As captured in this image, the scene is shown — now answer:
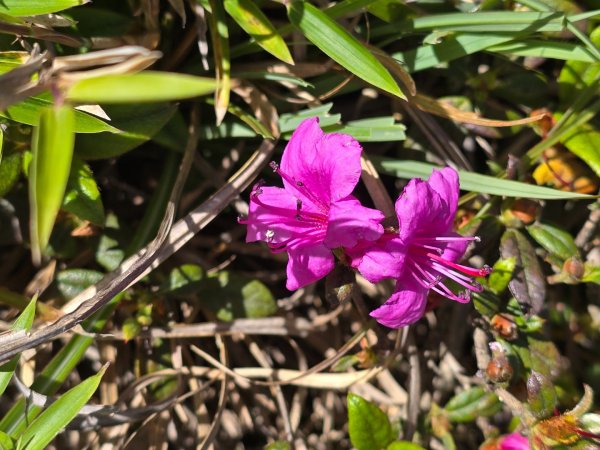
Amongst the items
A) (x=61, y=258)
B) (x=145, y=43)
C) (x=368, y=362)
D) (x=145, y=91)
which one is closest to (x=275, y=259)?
(x=368, y=362)

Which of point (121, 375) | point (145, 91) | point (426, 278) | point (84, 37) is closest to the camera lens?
point (145, 91)

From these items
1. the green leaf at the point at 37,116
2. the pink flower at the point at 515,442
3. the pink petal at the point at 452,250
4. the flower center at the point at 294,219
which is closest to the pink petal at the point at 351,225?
the flower center at the point at 294,219

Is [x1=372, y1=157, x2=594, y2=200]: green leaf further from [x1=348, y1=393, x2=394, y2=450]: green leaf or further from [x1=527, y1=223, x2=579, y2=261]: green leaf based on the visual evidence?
[x1=348, y1=393, x2=394, y2=450]: green leaf

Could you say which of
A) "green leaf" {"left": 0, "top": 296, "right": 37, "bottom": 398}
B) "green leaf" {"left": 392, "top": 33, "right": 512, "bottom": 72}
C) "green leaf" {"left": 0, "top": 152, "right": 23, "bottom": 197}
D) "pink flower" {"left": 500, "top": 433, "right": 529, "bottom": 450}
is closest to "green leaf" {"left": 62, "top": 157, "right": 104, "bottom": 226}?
"green leaf" {"left": 0, "top": 152, "right": 23, "bottom": 197}

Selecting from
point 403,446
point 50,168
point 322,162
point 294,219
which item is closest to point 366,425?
point 403,446

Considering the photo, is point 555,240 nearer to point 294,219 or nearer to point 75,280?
point 294,219

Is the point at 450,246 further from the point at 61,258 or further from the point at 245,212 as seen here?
the point at 61,258

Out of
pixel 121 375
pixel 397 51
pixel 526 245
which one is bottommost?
pixel 121 375
